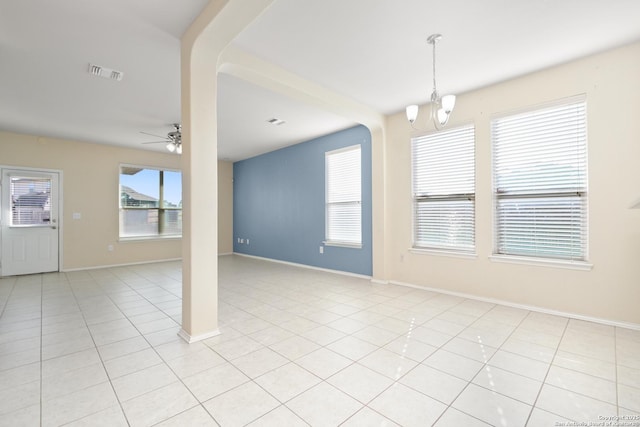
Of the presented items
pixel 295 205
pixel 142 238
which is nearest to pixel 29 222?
pixel 142 238

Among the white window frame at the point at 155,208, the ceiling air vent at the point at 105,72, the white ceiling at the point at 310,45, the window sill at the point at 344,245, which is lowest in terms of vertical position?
the window sill at the point at 344,245

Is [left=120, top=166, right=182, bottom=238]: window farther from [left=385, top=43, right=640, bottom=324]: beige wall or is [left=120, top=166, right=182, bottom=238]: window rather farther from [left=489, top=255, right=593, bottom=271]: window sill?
[left=489, top=255, right=593, bottom=271]: window sill

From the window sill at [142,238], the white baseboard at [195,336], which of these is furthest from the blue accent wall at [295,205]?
the white baseboard at [195,336]

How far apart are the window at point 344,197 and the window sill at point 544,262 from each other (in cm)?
225

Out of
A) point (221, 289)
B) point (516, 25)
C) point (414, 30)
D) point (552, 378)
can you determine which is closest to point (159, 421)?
point (552, 378)

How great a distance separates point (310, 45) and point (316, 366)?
2.81 metres

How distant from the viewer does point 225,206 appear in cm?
830

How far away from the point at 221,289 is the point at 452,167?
12.6 feet

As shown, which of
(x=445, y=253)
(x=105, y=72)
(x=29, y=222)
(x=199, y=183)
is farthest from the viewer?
(x=29, y=222)

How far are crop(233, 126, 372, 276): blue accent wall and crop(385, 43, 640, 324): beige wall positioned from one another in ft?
5.78

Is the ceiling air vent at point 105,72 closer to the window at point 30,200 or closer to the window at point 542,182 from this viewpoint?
the window at point 30,200

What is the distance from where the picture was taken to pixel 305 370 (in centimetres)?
214

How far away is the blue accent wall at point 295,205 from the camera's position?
17.0ft

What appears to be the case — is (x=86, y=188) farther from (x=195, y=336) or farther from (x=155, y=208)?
(x=195, y=336)
